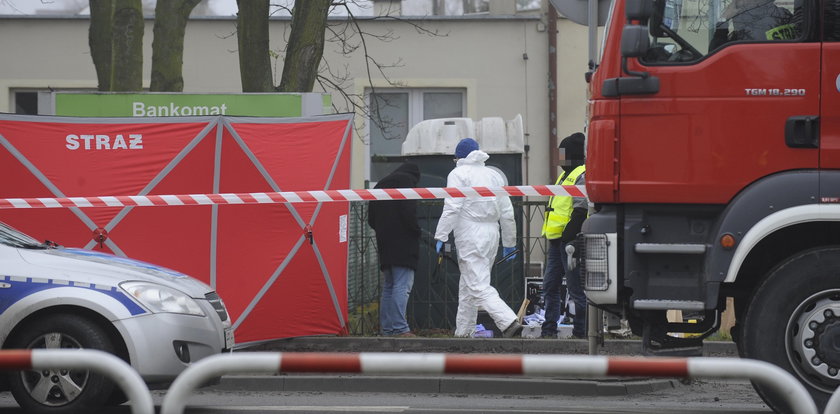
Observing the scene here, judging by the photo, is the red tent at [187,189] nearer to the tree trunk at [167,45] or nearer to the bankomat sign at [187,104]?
the bankomat sign at [187,104]

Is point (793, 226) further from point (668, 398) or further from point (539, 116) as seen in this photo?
point (539, 116)

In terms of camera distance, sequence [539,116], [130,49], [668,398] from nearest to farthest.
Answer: [668,398] → [130,49] → [539,116]

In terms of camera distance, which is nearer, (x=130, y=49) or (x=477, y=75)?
(x=130, y=49)

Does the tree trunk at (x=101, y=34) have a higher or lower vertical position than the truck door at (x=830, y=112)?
higher

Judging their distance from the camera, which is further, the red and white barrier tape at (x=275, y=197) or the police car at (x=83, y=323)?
the red and white barrier tape at (x=275, y=197)

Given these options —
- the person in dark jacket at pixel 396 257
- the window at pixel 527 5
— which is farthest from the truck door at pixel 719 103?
the window at pixel 527 5

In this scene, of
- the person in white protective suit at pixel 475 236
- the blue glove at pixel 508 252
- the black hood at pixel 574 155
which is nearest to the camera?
the person in white protective suit at pixel 475 236

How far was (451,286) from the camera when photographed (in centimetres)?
1338

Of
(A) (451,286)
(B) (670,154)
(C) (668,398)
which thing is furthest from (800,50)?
(A) (451,286)

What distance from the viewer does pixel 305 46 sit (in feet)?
47.4

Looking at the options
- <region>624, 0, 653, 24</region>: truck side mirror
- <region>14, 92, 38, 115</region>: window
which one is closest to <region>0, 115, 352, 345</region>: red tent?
<region>624, 0, 653, 24</region>: truck side mirror

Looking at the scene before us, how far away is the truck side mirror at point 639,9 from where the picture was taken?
24.2 ft

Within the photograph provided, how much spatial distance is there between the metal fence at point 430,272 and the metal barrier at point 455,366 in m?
8.22

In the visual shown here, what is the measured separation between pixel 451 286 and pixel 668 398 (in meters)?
4.64
